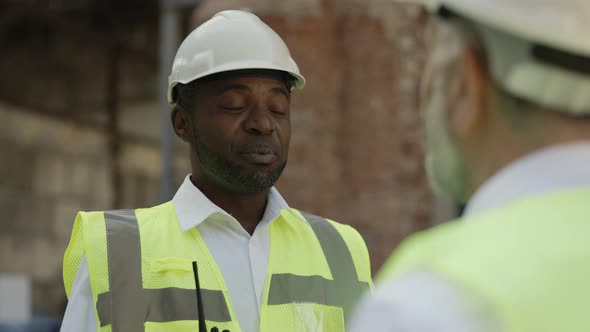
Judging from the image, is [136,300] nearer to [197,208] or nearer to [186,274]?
[186,274]

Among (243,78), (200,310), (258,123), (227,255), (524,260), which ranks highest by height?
(243,78)

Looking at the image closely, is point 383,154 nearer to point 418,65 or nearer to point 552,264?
point 418,65

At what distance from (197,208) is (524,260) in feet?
6.69

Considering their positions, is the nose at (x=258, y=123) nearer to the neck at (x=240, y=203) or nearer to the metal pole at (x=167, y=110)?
the neck at (x=240, y=203)

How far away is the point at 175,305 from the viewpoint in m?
2.81

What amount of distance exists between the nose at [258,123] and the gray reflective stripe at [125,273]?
1.30ft

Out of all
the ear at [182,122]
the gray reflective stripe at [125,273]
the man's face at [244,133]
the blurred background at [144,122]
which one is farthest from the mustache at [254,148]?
the blurred background at [144,122]

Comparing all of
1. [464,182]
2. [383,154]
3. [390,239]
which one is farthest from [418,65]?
[464,182]

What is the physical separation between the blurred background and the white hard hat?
10.2 ft

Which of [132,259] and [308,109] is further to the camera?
[308,109]

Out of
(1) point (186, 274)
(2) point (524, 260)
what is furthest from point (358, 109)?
(2) point (524, 260)

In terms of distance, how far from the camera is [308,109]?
6418 millimetres

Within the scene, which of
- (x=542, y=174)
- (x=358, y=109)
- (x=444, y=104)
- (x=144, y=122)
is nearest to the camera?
(x=542, y=174)

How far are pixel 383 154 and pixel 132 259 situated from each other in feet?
12.3
